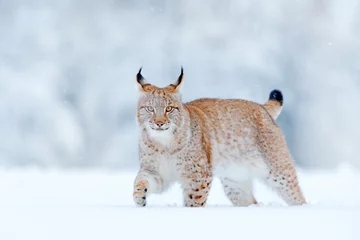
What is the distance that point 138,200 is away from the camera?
23.2 ft

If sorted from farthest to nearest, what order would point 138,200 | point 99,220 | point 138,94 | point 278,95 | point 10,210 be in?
point 278,95
point 138,94
point 138,200
point 10,210
point 99,220

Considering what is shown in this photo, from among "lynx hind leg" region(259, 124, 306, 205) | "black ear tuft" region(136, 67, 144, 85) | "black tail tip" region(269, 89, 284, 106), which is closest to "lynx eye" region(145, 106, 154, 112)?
"black ear tuft" region(136, 67, 144, 85)

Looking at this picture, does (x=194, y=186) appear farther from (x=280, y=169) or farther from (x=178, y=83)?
(x=280, y=169)

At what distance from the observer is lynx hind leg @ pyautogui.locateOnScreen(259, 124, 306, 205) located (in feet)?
27.6

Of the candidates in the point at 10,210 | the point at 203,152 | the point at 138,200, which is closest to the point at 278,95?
the point at 203,152

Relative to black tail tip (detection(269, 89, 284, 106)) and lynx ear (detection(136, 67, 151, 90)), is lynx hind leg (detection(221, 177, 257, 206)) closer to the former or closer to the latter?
black tail tip (detection(269, 89, 284, 106))

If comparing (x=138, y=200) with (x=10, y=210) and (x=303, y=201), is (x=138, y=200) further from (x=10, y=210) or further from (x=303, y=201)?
(x=303, y=201)

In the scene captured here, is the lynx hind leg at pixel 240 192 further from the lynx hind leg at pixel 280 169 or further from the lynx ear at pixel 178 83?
the lynx ear at pixel 178 83

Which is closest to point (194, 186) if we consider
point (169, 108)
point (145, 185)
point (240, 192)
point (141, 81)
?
point (145, 185)

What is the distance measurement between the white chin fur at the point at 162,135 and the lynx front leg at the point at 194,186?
0.35 metres

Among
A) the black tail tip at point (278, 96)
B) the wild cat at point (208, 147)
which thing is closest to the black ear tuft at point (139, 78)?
the wild cat at point (208, 147)

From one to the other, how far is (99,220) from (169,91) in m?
2.49

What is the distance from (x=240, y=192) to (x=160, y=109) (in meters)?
2.10

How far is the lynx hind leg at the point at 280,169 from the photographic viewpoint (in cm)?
842
